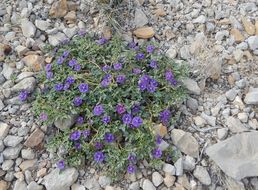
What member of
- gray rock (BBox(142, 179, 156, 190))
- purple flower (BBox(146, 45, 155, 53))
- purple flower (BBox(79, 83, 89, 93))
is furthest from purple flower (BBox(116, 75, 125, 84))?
gray rock (BBox(142, 179, 156, 190))

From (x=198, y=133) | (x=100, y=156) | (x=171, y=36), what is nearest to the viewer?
(x=100, y=156)

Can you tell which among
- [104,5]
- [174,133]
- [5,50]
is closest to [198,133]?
[174,133]

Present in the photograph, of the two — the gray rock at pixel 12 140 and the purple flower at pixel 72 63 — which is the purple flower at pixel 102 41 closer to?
the purple flower at pixel 72 63

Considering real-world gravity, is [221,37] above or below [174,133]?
above

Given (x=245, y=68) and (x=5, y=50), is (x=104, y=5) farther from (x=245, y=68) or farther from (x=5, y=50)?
(x=245, y=68)

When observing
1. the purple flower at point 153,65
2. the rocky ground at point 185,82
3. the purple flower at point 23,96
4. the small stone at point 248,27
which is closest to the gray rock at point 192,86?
the rocky ground at point 185,82

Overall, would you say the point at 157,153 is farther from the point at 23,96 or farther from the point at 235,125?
the point at 23,96
